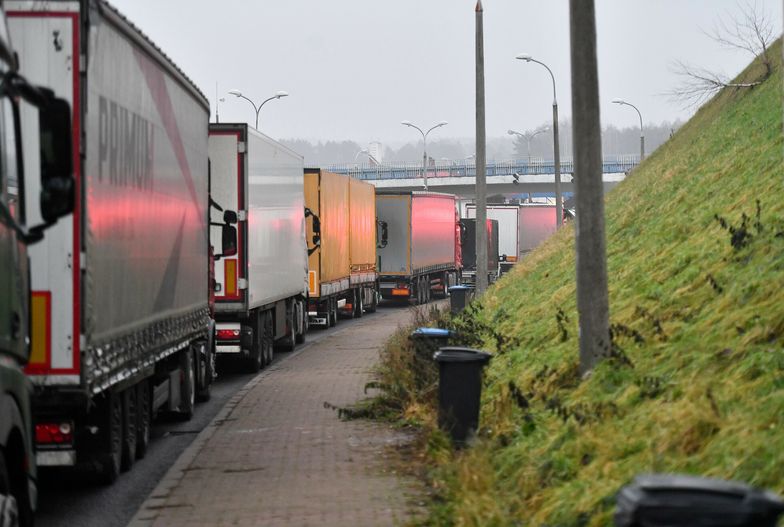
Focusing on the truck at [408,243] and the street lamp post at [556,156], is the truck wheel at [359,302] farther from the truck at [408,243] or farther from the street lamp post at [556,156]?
the street lamp post at [556,156]

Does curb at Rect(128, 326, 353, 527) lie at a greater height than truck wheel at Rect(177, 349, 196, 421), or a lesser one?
lesser

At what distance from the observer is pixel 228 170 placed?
20719mm

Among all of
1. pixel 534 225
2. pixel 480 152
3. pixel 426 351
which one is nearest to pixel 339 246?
pixel 480 152

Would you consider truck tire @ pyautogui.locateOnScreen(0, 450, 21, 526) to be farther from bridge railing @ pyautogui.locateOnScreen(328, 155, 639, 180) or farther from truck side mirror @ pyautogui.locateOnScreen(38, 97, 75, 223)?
bridge railing @ pyautogui.locateOnScreen(328, 155, 639, 180)

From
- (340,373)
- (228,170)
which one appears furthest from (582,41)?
(340,373)

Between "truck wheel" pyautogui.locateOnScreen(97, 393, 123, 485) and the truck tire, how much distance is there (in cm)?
444

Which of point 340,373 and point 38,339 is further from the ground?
point 38,339

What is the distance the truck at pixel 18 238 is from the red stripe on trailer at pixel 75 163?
6.84 feet

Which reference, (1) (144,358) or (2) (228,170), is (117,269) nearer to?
(1) (144,358)

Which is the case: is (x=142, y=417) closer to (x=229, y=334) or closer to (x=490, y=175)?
(x=229, y=334)

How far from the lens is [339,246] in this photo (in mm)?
34312

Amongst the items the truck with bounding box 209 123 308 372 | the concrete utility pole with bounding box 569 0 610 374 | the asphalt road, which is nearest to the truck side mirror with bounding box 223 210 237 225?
the truck with bounding box 209 123 308 372

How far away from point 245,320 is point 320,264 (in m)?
9.90

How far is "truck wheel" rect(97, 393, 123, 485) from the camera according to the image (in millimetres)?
11266
